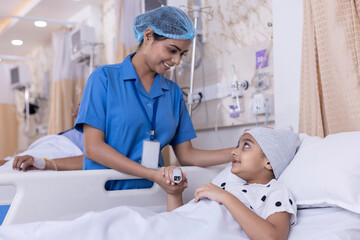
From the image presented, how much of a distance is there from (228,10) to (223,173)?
4.84ft

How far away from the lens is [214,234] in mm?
1194

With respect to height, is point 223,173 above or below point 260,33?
below

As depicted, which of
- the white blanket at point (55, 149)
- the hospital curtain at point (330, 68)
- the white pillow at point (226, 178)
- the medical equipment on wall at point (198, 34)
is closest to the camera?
the white pillow at point (226, 178)

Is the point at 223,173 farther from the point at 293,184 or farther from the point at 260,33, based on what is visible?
the point at 260,33

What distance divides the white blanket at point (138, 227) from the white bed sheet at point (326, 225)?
199mm

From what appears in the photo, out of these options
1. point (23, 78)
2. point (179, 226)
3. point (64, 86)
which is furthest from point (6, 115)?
point (179, 226)

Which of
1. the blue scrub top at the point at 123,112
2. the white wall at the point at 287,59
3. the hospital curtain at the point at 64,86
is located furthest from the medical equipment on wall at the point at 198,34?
the hospital curtain at the point at 64,86

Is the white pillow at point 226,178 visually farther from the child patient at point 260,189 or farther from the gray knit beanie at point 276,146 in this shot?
the gray knit beanie at point 276,146

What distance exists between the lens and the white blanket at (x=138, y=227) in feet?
3.55

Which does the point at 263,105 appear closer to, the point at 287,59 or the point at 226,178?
the point at 287,59

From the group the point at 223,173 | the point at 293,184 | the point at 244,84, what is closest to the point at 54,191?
the point at 223,173

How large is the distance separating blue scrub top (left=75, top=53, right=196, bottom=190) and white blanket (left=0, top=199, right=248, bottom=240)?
20.7 inches

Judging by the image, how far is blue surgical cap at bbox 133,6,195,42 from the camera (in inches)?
71.2

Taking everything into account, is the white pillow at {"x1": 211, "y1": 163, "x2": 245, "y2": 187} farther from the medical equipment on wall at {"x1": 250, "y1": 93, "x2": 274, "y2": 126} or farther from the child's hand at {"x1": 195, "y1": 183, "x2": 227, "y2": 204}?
the medical equipment on wall at {"x1": 250, "y1": 93, "x2": 274, "y2": 126}
